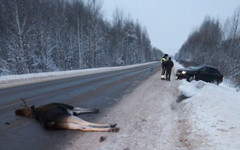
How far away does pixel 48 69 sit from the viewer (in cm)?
2620

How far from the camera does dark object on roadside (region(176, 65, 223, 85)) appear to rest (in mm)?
14117

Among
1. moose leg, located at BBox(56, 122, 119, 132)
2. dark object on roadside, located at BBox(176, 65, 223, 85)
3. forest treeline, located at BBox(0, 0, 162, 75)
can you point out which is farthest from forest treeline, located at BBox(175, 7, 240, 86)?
moose leg, located at BBox(56, 122, 119, 132)

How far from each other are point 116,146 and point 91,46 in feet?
109

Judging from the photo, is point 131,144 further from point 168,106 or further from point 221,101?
point 221,101

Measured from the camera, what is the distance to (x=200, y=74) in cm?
1438

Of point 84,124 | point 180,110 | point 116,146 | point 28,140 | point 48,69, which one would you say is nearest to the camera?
point 116,146

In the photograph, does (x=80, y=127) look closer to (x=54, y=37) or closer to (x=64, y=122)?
(x=64, y=122)

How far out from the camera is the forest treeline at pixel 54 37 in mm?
22203

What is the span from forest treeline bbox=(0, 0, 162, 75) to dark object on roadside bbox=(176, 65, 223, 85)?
18148mm

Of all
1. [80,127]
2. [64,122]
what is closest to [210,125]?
[80,127]

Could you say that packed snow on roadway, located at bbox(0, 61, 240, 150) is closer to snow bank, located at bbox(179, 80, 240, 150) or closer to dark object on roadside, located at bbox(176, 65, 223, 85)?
snow bank, located at bbox(179, 80, 240, 150)

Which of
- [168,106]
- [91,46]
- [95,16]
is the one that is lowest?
[168,106]

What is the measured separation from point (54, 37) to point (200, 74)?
98.9 feet

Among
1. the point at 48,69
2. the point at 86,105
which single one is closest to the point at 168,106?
the point at 86,105
